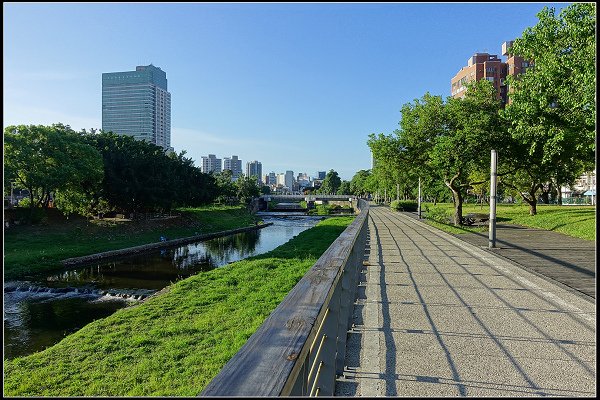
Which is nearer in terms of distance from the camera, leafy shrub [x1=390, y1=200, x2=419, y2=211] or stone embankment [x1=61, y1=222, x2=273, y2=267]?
stone embankment [x1=61, y1=222, x2=273, y2=267]

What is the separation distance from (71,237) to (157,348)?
2395 centimetres

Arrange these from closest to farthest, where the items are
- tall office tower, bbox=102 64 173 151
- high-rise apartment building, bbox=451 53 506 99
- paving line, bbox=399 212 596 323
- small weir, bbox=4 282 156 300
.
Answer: paving line, bbox=399 212 596 323 < small weir, bbox=4 282 156 300 < tall office tower, bbox=102 64 173 151 < high-rise apartment building, bbox=451 53 506 99

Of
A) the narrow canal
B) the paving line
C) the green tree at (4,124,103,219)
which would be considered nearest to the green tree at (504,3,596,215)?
the paving line

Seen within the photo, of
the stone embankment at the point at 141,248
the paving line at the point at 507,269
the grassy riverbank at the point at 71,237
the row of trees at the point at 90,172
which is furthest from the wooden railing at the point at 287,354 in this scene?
the row of trees at the point at 90,172

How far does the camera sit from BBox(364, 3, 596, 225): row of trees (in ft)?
38.4

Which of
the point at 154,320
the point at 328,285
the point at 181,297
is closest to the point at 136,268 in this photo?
the point at 181,297

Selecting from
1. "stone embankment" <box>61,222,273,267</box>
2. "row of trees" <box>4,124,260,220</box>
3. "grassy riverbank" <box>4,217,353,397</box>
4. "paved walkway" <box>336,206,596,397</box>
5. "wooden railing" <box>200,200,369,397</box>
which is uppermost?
"row of trees" <box>4,124,260,220</box>

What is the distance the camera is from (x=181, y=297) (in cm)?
1273

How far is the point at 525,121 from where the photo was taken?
14492mm

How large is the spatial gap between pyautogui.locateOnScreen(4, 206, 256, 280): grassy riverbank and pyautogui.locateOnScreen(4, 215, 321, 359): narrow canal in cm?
173

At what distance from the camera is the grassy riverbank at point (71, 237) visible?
821 inches

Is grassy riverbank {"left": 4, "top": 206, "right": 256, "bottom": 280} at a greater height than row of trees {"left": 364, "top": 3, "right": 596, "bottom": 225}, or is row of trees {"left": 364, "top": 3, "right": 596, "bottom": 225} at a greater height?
row of trees {"left": 364, "top": 3, "right": 596, "bottom": 225}

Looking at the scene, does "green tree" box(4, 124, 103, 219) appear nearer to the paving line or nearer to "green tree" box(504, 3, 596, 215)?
the paving line

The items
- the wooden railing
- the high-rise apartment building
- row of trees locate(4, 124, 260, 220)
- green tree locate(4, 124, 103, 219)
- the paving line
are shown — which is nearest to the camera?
the wooden railing
